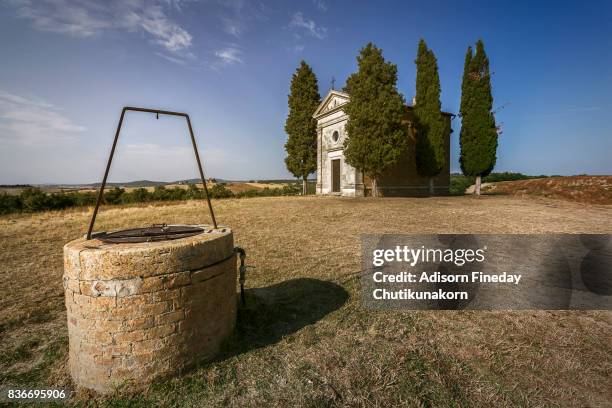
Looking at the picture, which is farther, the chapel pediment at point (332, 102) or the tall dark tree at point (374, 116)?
the chapel pediment at point (332, 102)

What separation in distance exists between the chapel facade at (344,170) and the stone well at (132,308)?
1727 centimetres

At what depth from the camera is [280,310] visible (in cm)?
407

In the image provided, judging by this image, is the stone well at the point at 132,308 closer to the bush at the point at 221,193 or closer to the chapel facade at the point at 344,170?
the chapel facade at the point at 344,170

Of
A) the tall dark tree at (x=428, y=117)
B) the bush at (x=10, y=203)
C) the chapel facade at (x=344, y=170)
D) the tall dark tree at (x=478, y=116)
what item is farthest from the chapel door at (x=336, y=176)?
the bush at (x=10, y=203)

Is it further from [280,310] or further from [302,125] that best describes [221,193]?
[280,310]

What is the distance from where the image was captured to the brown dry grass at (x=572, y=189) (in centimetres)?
1647

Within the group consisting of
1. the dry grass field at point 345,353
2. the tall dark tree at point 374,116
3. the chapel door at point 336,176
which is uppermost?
the tall dark tree at point 374,116

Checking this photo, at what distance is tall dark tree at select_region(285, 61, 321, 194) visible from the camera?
24.2 metres

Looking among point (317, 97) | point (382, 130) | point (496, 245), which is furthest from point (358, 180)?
point (496, 245)

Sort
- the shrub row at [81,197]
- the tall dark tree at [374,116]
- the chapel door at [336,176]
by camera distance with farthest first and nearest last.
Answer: the shrub row at [81,197] < the chapel door at [336,176] < the tall dark tree at [374,116]

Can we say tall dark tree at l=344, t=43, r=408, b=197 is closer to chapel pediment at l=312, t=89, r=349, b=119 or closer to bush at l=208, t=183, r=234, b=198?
chapel pediment at l=312, t=89, r=349, b=119

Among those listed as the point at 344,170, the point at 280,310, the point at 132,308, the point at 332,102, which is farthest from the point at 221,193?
the point at 132,308

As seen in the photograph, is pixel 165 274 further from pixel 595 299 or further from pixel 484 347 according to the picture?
pixel 595 299

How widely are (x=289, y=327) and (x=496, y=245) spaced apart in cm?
621
